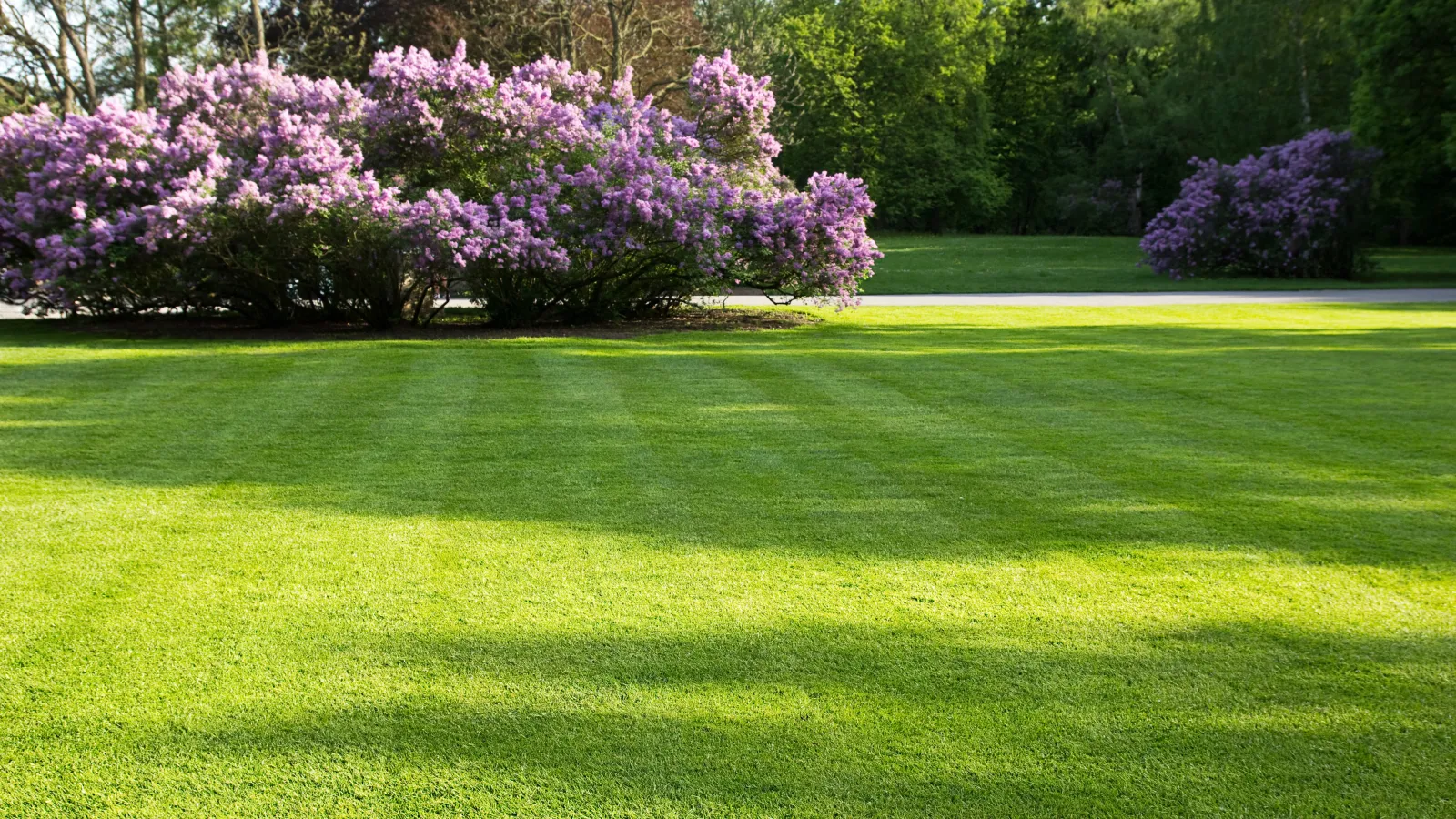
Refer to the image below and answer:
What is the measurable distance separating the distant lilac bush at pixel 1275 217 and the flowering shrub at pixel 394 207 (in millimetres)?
13974

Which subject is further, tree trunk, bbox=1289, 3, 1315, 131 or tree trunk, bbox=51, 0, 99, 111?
tree trunk, bbox=1289, 3, 1315, 131

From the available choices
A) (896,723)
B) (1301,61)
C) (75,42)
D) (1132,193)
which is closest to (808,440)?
(896,723)

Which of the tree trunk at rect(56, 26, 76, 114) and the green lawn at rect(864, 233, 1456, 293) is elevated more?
the tree trunk at rect(56, 26, 76, 114)

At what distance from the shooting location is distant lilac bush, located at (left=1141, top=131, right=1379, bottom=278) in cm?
2383

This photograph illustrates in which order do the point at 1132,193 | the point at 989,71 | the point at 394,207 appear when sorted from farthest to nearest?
the point at 989,71 → the point at 1132,193 → the point at 394,207

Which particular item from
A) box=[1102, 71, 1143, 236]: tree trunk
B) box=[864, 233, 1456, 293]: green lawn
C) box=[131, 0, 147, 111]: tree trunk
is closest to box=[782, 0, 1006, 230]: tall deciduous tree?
box=[1102, 71, 1143, 236]: tree trunk

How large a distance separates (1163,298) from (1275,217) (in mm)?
6902

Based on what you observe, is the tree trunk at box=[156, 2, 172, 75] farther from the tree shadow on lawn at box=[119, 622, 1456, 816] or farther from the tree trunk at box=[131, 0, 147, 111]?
the tree shadow on lawn at box=[119, 622, 1456, 816]

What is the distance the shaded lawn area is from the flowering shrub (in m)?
4.39

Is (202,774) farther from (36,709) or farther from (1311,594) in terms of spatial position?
(1311,594)

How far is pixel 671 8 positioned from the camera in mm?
28438

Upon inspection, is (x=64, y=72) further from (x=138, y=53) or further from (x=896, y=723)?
(x=896, y=723)

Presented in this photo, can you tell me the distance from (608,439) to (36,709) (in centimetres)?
403

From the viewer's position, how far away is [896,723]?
123 inches
